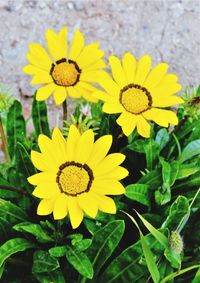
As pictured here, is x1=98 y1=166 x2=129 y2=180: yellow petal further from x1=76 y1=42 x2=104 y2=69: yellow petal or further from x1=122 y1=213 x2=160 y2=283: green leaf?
x1=76 y1=42 x2=104 y2=69: yellow petal

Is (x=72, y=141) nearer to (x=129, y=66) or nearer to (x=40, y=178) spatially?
(x=40, y=178)

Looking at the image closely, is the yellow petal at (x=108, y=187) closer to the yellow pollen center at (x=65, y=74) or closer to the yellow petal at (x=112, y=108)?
the yellow petal at (x=112, y=108)

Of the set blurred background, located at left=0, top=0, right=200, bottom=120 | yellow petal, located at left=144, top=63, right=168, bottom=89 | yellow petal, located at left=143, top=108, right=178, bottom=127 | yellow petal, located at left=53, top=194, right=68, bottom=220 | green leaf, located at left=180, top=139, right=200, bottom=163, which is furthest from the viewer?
blurred background, located at left=0, top=0, right=200, bottom=120

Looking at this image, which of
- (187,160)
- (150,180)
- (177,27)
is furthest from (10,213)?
(177,27)

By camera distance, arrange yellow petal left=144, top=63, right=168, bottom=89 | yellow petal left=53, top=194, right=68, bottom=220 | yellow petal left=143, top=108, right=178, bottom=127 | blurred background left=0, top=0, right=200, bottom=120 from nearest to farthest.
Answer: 1. yellow petal left=53, top=194, right=68, bottom=220
2. yellow petal left=143, top=108, right=178, bottom=127
3. yellow petal left=144, top=63, right=168, bottom=89
4. blurred background left=0, top=0, right=200, bottom=120

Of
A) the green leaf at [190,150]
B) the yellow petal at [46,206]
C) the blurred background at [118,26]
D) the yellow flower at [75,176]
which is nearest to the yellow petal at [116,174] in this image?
the yellow flower at [75,176]

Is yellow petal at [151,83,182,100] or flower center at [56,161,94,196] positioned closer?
flower center at [56,161,94,196]

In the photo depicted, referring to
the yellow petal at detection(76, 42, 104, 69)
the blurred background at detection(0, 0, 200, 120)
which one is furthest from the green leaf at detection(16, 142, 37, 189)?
the blurred background at detection(0, 0, 200, 120)
